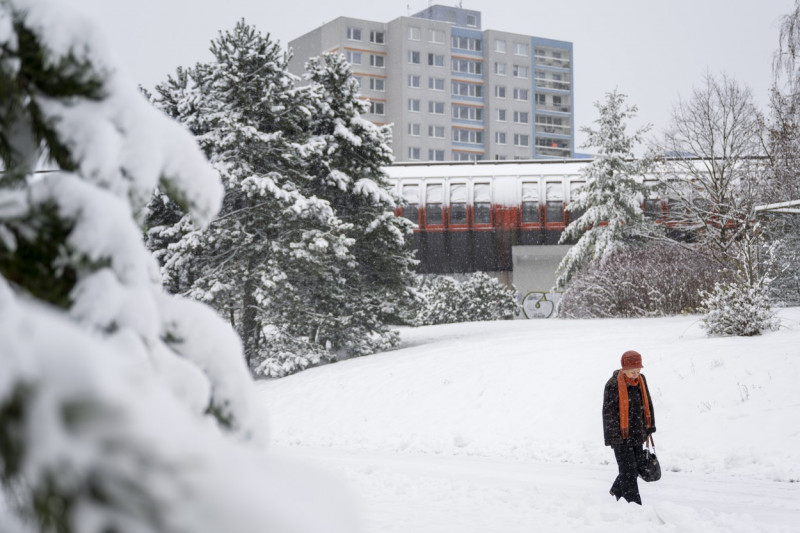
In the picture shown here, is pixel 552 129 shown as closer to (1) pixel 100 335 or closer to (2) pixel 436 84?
(2) pixel 436 84

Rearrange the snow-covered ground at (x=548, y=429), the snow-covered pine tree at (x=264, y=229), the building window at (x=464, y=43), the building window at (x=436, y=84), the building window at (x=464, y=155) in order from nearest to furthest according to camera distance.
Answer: the snow-covered ground at (x=548, y=429) < the snow-covered pine tree at (x=264, y=229) < the building window at (x=436, y=84) < the building window at (x=464, y=155) < the building window at (x=464, y=43)

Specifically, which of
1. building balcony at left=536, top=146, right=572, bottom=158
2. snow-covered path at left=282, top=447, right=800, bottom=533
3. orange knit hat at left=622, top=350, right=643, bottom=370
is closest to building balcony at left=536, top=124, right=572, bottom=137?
building balcony at left=536, top=146, right=572, bottom=158

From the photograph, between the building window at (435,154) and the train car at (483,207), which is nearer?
the train car at (483,207)

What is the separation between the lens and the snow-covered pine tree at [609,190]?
28109mm

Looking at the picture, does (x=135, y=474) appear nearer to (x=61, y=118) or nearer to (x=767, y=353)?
(x=61, y=118)

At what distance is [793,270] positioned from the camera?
23.2 metres

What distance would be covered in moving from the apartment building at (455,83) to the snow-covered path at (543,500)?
79714 mm

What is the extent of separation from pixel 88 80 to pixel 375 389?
1638cm

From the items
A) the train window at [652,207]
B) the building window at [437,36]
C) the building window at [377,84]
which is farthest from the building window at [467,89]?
the train window at [652,207]

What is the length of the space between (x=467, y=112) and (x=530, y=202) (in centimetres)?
6541

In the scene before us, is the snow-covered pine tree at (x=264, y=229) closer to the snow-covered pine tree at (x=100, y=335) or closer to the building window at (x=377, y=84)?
the snow-covered pine tree at (x=100, y=335)

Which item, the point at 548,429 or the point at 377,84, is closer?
the point at 548,429

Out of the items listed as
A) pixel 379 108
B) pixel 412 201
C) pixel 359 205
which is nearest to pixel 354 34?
pixel 379 108

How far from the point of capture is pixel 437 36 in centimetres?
9569
